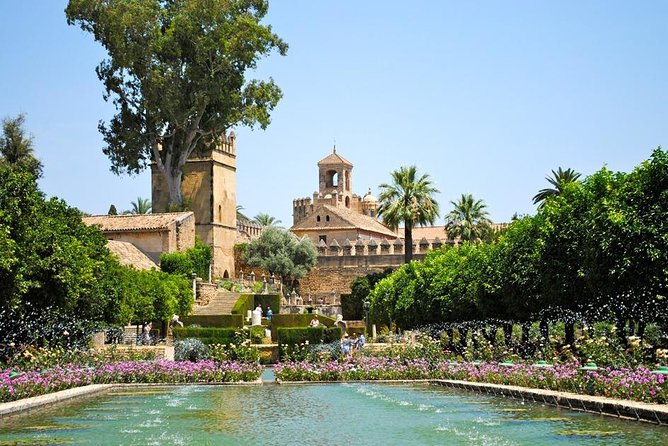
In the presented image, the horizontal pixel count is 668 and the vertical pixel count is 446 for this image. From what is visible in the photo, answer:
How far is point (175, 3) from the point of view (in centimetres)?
5072

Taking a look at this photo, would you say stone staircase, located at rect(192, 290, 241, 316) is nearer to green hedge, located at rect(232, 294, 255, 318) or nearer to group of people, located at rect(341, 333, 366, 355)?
green hedge, located at rect(232, 294, 255, 318)

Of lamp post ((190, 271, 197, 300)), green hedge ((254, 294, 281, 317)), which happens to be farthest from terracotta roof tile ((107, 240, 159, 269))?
green hedge ((254, 294, 281, 317))

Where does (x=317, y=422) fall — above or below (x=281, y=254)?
below

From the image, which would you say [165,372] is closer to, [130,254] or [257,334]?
[257,334]

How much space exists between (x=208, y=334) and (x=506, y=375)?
12.0 meters

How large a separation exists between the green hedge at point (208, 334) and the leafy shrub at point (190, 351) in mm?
1564

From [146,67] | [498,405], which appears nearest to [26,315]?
[498,405]

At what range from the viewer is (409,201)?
170 ft

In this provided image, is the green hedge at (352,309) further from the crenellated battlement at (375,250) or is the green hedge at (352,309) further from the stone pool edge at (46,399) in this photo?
the stone pool edge at (46,399)

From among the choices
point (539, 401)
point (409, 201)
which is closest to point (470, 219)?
point (409, 201)

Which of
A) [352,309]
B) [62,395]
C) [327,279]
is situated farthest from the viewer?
[327,279]

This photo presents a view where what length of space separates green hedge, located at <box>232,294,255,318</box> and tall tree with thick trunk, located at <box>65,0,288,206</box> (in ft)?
24.6

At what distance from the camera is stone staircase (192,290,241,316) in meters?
50.6

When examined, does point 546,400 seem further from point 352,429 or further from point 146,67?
point 146,67
